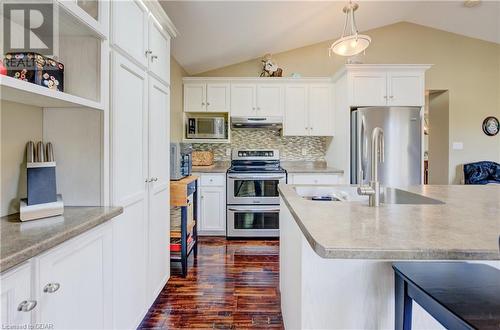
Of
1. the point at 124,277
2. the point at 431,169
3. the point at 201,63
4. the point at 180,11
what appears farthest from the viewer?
the point at 431,169

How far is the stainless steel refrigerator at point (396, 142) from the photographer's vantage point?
335 centimetres

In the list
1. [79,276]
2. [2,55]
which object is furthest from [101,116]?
[79,276]

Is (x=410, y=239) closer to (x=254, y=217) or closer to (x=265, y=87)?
(x=254, y=217)

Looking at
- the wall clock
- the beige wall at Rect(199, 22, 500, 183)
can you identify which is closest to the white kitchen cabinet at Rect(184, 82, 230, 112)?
the beige wall at Rect(199, 22, 500, 183)

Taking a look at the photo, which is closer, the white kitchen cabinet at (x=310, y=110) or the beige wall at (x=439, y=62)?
the white kitchen cabinet at (x=310, y=110)

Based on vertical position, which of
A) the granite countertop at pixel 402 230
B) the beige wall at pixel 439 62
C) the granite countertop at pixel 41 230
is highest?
the beige wall at pixel 439 62

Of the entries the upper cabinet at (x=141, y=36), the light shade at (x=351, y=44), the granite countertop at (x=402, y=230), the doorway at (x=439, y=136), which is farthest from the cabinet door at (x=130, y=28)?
the doorway at (x=439, y=136)

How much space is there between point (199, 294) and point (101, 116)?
62.7 inches

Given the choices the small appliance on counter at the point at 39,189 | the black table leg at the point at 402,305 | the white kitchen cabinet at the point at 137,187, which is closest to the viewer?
the black table leg at the point at 402,305

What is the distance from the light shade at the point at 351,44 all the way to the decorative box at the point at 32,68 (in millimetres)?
2085

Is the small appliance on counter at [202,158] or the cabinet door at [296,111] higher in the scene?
the cabinet door at [296,111]

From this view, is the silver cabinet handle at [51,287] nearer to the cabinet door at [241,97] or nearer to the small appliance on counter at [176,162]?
the small appliance on counter at [176,162]

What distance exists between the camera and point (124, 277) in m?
1.54

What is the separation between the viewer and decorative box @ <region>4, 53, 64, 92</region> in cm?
111
